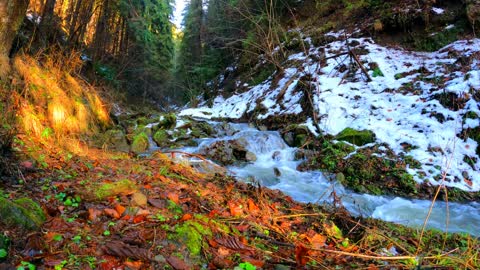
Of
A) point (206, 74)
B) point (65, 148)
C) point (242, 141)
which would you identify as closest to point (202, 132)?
point (242, 141)

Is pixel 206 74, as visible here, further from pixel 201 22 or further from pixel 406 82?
pixel 406 82

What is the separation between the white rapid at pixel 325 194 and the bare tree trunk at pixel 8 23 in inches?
169

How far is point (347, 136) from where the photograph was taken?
773 cm

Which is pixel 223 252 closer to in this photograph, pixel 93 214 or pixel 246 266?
pixel 246 266

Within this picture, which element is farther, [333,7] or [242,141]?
[333,7]

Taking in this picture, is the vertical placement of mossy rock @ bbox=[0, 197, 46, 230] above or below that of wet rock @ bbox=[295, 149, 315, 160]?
above

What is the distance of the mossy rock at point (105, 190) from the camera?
8.68 ft

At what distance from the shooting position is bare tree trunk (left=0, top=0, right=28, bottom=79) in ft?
13.4

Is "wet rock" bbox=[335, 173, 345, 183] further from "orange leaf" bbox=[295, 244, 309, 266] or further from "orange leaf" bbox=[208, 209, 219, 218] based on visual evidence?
"orange leaf" bbox=[295, 244, 309, 266]

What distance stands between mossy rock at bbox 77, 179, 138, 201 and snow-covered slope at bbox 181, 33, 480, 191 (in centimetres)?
582

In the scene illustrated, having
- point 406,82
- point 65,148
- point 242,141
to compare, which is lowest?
point 242,141

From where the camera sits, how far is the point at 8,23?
4266 millimetres

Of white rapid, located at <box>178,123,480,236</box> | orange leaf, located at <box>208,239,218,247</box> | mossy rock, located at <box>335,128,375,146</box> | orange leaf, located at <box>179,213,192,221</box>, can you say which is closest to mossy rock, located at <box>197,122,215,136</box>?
white rapid, located at <box>178,123,480,236</box>

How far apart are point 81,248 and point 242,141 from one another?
687 centimetres
